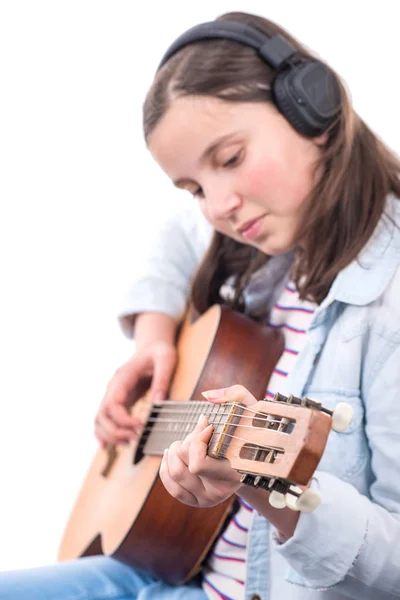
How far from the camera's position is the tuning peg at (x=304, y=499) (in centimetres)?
62

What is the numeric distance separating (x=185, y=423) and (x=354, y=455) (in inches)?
8.4

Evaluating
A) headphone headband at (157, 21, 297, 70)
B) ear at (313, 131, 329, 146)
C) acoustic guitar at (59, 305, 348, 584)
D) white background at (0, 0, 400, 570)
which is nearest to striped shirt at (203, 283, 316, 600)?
acoustic guitar at (59, 305, 348, 584)

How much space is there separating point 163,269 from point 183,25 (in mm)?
701

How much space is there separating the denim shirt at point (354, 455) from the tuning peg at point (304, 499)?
7.4 inches

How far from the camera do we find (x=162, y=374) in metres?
1.22

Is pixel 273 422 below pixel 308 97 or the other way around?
below

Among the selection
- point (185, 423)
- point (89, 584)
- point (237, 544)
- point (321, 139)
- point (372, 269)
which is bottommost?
point (89, 584)

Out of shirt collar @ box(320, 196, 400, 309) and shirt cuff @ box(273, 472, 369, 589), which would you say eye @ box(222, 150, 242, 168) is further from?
shirt cuff @ box(273, 472, 369, 589)

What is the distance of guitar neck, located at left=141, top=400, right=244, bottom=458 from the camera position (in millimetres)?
659

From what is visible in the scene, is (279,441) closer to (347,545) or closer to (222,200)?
(347,545)

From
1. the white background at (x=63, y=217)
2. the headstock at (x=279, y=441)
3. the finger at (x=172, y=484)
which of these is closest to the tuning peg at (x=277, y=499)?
the headstock at (x=279, y=441)

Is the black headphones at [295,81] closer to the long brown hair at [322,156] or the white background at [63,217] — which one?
the long brown hair at [322,156]

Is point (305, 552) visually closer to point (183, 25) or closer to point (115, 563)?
point (115, 563)

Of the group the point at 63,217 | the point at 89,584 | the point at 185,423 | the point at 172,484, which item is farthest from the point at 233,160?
the point at 63,217
